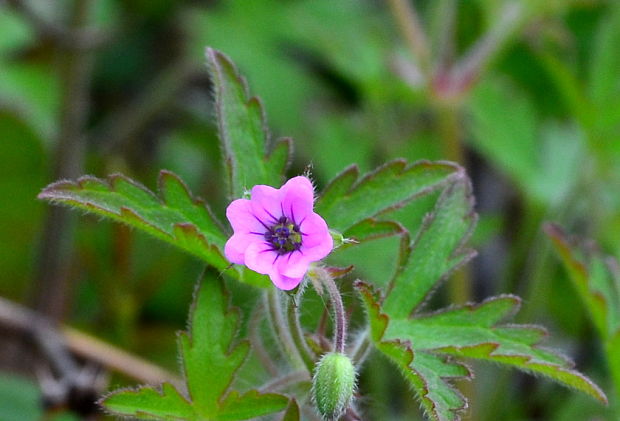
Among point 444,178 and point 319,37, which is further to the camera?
point 319,37

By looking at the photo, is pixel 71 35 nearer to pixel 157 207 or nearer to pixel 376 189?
pixel 157 207

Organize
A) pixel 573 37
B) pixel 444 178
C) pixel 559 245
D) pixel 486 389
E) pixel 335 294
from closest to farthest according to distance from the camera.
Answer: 1. pixel 335 294
2. pixel 444 178
3. pixel 559 245
4. pixel 486 389
5. pixel 573 37

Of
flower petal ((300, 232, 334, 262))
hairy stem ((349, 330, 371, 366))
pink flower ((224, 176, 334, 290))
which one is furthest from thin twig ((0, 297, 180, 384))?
flower petal ((300, 232, 334, 262))

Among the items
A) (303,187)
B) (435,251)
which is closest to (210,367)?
(303,187)

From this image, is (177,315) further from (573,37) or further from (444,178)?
(573,37)

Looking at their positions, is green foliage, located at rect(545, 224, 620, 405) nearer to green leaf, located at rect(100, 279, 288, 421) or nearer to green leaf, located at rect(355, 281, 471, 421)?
green leaf, located at rect(355, 281, 471, 421)

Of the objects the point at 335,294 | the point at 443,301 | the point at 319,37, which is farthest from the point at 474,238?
the point at 335,294

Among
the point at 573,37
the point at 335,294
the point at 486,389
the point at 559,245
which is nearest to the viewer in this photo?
the point at 335,294
